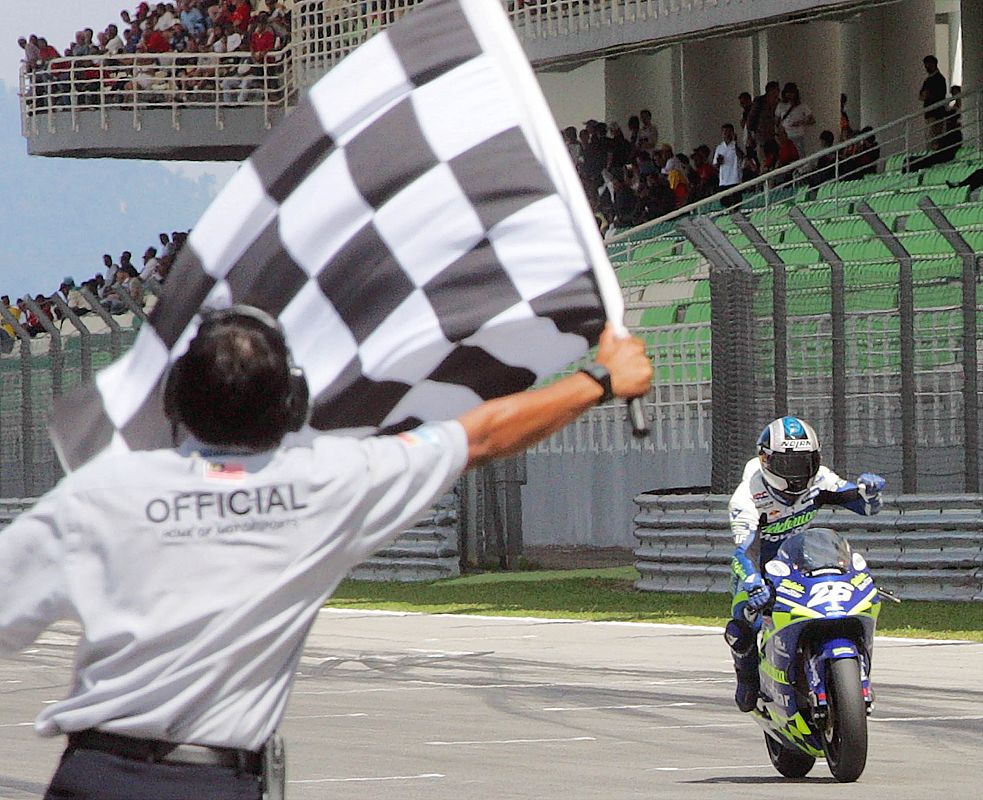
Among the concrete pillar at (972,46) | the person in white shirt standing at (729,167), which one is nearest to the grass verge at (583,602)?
the person in white shirt standing at (729,167)

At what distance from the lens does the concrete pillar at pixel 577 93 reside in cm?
3772

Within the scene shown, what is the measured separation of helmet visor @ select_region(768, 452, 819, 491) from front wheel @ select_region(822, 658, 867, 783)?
1.06 metres

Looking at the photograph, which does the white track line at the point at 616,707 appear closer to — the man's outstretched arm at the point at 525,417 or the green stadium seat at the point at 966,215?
the man's outstretched arm at the point at 525,417

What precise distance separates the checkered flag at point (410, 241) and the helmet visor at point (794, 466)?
185 inches

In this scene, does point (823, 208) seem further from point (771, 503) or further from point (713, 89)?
point (771, 503)

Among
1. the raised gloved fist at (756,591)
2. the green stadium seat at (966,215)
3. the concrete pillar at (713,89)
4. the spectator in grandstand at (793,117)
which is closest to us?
the raised gloved fist at (756,591)

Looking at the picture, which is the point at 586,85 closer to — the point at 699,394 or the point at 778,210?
Result: the point at 778,210

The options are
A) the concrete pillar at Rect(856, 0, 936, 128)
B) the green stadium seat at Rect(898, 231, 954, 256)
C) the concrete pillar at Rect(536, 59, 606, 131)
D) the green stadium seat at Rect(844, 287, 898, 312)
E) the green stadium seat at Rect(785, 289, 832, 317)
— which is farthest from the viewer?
the concrete pillar at Rect(536, 59, 606, 131)

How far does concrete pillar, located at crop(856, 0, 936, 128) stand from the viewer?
32312mm

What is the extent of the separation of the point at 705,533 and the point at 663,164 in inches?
565

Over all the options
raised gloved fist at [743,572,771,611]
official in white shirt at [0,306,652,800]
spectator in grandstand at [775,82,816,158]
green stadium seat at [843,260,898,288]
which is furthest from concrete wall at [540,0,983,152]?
official in white shirt at [0,306,652,800]

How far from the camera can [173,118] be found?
38969 mm

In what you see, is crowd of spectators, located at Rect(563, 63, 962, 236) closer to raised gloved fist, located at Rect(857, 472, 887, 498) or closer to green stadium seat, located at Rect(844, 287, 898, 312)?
green stadium seat, located at Rect(844, 287, 898, 312)

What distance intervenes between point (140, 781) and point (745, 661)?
638 cm
